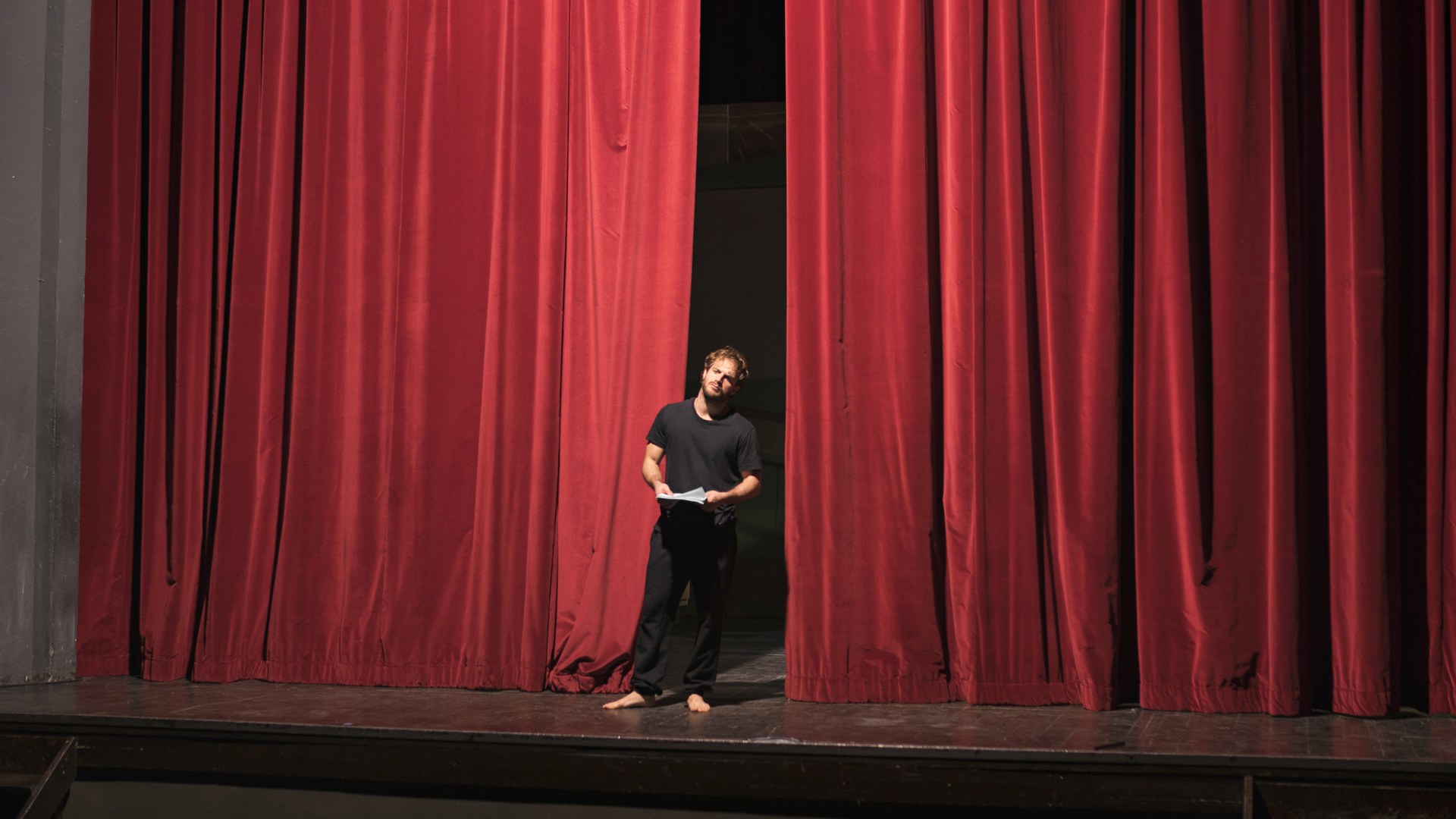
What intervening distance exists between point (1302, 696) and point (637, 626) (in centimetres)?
226

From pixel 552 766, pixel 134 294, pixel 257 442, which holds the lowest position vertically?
pixel 552 766

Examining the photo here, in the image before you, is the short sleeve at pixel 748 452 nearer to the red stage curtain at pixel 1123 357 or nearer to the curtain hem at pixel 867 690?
the red stage curtain at pixel 1123 357

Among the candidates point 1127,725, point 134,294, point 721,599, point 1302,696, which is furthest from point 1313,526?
point 134,294

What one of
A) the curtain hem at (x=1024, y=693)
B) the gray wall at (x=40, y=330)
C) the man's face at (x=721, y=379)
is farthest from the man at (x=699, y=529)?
the gray wall at (x=40, y=330)

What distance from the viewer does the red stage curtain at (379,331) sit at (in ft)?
15.1

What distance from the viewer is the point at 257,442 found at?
192 inches

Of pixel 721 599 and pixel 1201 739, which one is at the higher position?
pixel 721 599

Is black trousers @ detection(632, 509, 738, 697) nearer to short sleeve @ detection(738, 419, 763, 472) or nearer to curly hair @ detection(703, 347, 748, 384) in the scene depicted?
short sleeve @ detection(738, 419, 763, 472)

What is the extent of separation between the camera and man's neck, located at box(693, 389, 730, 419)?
13.4 ft

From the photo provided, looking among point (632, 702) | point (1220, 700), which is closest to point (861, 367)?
Result: point (632, 702)

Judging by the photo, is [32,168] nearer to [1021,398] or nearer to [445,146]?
[445,146]

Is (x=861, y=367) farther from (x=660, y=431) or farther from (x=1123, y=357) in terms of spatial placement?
(x=1123, y=357)

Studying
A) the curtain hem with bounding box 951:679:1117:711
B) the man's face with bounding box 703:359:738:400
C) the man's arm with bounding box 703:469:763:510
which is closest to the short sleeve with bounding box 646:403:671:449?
the man's face with bounding box 703:359:738:400

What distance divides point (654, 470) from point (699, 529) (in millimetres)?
250
